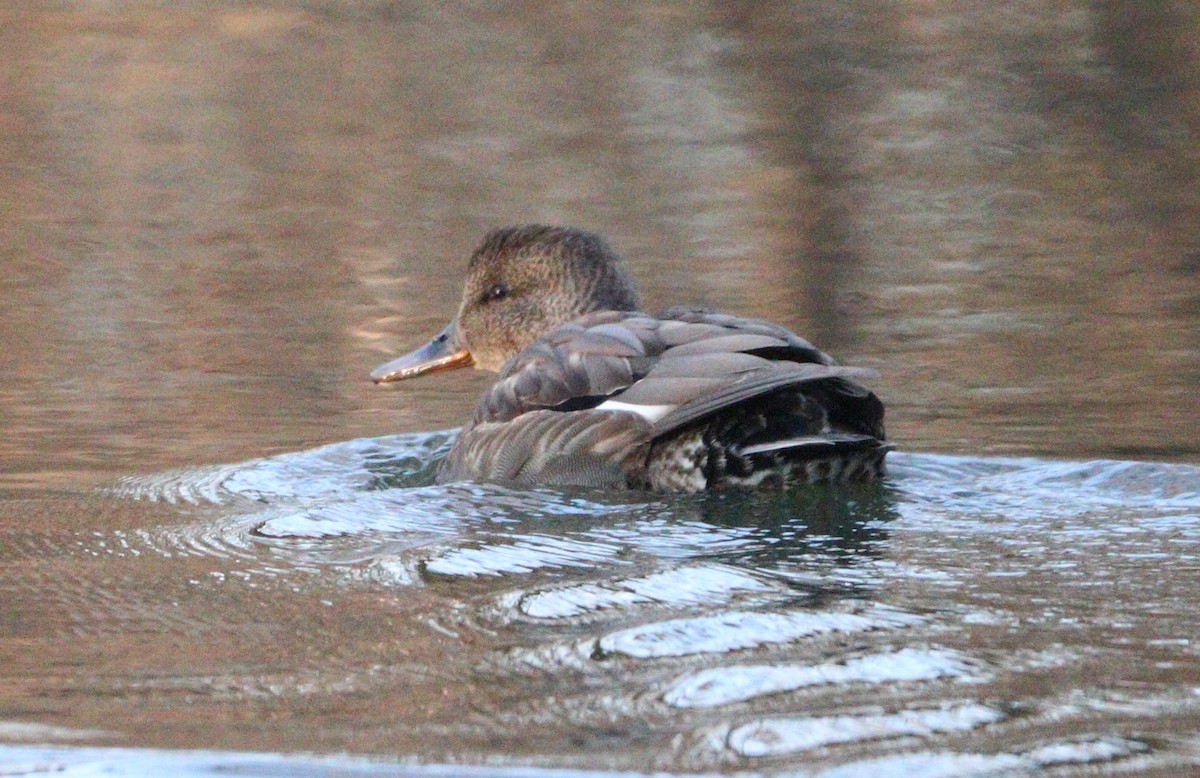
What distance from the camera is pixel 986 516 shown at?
5.41 meters

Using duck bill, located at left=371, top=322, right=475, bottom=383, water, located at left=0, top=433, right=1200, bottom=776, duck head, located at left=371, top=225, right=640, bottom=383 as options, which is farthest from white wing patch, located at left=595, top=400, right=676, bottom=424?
duck bill, located at left=371, top=322, right=475, bottom=383

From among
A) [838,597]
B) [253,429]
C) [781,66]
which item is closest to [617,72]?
[781,66]

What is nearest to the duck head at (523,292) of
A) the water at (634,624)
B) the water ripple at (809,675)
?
the water at (634,624)

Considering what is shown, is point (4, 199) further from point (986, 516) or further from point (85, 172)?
point (986, 516)

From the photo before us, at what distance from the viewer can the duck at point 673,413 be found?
5598 mm

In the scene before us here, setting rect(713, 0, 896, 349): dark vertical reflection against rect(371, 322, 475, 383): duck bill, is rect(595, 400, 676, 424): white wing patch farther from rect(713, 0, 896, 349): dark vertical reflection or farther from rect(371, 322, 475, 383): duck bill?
rect(713, 0, 896, 349): dark vertical reflection

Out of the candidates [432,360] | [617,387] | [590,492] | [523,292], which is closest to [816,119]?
[432,360]

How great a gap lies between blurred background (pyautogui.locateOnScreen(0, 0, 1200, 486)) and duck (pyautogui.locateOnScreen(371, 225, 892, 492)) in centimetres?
105

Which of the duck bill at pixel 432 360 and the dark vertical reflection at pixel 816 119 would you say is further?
the dark vertical reflection at pixel 816 119

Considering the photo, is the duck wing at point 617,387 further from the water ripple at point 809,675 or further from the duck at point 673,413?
the water ripple at point 809,675

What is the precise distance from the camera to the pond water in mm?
3539

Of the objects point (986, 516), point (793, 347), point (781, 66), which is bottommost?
point (986, 516)

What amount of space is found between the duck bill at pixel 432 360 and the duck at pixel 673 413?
1092mm

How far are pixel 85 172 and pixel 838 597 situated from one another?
34.9 ft
